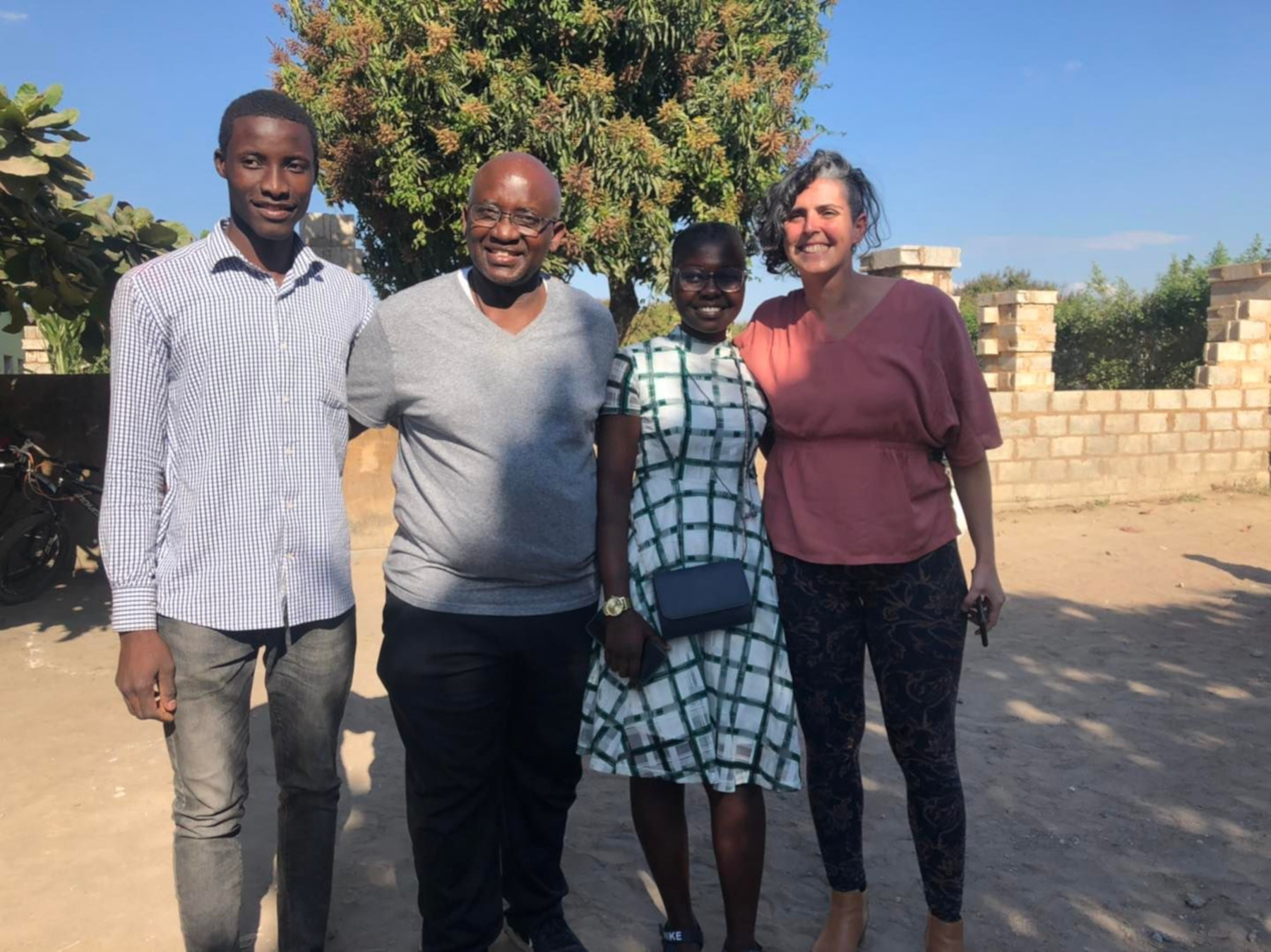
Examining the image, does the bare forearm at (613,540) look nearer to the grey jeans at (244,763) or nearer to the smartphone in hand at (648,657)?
the smartphone in hand at (648,657)

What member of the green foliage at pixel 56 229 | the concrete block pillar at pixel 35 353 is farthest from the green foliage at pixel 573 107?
the concrete block pillar at pixel 35 353

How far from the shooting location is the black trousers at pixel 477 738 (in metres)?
2.26

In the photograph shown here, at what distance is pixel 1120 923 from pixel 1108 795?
934 mm

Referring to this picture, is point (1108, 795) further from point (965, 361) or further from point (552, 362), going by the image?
point (552, 362)

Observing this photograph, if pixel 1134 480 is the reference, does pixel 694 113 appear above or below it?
above

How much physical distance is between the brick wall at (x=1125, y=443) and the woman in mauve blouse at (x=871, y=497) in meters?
7.54

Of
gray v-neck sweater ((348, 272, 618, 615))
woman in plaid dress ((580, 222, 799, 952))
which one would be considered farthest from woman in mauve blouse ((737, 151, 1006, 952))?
gray v-neck sweater ((348, 272, 618, 615))

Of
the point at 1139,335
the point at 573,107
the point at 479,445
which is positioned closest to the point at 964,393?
the point at 479,445

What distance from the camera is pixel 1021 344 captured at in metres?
10.6

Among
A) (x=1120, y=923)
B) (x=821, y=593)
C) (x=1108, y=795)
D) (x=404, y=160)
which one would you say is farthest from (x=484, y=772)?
(x=404, y=160)

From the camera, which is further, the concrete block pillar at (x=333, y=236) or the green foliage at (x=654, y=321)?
the green foliage at (x=654, y=321)

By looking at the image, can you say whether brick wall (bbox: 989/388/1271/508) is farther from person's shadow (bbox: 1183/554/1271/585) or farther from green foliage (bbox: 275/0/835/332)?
green foliage (bbox: 275/0/835/332)

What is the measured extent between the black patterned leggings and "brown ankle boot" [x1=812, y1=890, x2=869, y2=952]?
0.62 ft

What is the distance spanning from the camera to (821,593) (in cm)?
240
